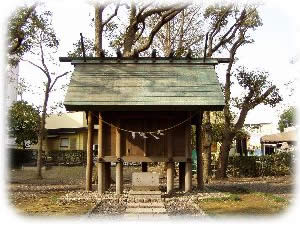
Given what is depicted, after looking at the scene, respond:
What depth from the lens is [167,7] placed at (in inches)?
789

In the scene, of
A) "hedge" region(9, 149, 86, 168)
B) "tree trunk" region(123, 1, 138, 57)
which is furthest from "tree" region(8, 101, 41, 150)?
"tree trunk" region(123, 1, 138, 57)

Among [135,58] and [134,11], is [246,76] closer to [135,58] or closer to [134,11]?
[134,11]

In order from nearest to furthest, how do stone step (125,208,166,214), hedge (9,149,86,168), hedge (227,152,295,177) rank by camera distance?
stone step (125,208,166,214) → hedge (227,152,295,177) → hedge (9,149,86,168)

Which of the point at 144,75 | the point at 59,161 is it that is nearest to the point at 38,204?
the point at 144,75

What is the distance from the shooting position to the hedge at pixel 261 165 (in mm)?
28031

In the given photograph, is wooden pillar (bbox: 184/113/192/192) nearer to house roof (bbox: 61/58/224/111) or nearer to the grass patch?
house roof (bbox: 61/58/224/111)

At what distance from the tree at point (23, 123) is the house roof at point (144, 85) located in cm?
1751

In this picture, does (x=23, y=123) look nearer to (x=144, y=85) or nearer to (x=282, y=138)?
(x=144, y=85)

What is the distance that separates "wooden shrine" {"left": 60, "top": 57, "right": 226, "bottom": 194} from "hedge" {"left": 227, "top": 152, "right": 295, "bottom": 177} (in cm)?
1403

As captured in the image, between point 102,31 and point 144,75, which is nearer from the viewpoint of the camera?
point 144,75

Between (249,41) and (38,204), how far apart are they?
16989 mm

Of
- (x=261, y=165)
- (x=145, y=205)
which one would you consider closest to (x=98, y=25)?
(x=145, y=205)

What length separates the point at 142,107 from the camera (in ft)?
45.5

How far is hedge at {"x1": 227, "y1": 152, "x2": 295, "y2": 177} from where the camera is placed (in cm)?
2803
